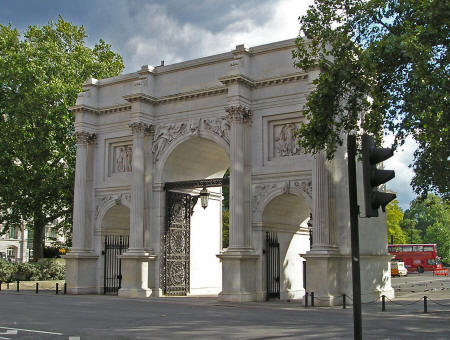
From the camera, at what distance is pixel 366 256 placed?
24125 millimetres

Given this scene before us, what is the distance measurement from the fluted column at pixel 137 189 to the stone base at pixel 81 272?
3.19 meters

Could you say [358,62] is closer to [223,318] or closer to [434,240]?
[223,318]

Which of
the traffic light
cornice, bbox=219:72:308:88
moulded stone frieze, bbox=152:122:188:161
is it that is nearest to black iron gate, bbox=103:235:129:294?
moulded stone frieze, bbox=152:122:188:161

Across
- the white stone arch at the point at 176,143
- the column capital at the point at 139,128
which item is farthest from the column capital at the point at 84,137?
the white stone arch at the point at 176,143

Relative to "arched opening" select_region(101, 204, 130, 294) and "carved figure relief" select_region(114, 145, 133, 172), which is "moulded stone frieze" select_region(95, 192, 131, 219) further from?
"carved figure relief" select_region(114, 145, 133, 172)

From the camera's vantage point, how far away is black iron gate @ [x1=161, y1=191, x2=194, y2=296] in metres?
28.4

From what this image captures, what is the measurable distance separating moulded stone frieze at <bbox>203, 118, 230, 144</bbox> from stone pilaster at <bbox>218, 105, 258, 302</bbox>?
30.5 inches

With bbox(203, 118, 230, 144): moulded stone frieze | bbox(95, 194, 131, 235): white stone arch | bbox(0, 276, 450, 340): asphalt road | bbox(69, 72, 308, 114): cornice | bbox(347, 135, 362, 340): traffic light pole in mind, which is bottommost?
bbox(0, 276, 450, 340): asphalt road

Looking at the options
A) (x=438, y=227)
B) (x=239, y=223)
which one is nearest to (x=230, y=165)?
(x=239, y=223)

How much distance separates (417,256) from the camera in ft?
218

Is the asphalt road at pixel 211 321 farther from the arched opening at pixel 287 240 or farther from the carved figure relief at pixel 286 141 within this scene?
the carved figure relief at pixel 286 141

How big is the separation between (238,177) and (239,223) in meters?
1.97

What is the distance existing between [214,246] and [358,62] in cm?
1599

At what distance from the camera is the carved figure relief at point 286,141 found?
25312 mm
